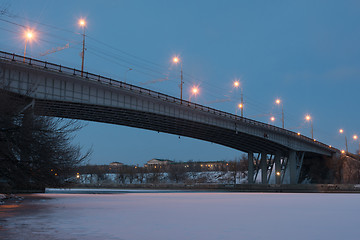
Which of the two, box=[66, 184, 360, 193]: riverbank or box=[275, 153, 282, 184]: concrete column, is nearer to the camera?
box=[66, 184, 360, 193]: riverbank

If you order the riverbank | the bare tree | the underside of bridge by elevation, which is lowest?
the riverbank

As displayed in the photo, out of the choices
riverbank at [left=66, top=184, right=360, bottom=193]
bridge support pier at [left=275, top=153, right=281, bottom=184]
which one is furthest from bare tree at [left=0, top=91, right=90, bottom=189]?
bridge support pier at [left=275, top=153, right=281, bottom=184]

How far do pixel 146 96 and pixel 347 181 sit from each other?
70.2 meters

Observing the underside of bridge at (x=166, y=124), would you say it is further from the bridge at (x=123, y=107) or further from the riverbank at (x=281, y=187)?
the riverbank at (x=281, y=187)

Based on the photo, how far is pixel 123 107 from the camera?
51.2 meters

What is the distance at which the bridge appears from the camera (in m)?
39.5

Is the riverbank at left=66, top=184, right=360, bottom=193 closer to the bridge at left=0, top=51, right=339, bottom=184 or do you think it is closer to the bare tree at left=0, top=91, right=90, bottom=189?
the bridge at left=0, top=51, right=339, bottom=184

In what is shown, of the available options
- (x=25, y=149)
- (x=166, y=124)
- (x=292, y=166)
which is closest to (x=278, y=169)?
(x=292, y=166)

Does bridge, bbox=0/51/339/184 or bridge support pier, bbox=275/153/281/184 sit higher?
bridge, bbox=0/51/339/184

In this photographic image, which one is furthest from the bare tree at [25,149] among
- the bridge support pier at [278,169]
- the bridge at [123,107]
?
the bridge support pier at [278,169]

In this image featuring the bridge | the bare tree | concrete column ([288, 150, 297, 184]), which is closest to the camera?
the bare tree

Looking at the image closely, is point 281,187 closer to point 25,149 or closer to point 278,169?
point 278,169

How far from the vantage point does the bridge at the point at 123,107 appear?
39500 millimetres

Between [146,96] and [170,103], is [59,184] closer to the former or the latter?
[146,96]
